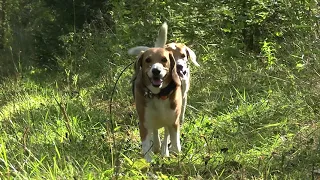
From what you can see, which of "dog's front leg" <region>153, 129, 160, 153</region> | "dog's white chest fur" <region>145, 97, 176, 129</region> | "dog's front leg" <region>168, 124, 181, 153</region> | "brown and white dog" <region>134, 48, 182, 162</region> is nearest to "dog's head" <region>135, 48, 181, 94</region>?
"brown and white dog" <region>134, 48, 182, 162</region>

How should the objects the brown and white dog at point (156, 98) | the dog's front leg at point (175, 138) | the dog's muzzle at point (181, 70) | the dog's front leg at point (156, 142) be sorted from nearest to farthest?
1. the brown and white dog at point (156, 98)
2. the dog's front leg at point (175, 138)
3. the dog's front leg at point (156, 142)
4. the dog's muzzle at point (181, 70)

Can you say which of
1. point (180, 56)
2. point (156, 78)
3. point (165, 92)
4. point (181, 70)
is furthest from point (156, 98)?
point (180, 56)

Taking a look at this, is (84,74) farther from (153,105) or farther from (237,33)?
(153,105)

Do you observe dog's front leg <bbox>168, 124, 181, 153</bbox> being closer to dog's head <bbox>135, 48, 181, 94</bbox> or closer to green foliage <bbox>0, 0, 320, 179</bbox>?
green foliage <bbox>0, 0, 320, 179</bbox>

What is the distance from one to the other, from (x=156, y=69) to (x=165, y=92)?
0.32 m

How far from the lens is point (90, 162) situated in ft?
13.0

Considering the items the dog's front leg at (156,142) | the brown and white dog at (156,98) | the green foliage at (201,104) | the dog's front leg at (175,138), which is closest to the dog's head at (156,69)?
the brown and white dog at (156,98)

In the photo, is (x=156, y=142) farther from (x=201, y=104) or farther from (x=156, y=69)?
(x=201, y=104)

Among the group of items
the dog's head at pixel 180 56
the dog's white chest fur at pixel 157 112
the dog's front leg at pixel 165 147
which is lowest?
the dog's front leg at pixel 165 147

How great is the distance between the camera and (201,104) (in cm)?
650

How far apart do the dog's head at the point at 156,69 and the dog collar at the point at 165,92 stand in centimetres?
3

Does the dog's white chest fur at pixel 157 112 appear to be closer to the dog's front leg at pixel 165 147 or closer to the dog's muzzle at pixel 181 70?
the dog's front leg at pixel 165 147

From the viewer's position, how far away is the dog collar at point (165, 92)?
14.9 feet

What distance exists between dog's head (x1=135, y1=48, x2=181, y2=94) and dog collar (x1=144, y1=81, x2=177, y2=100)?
0.03m
